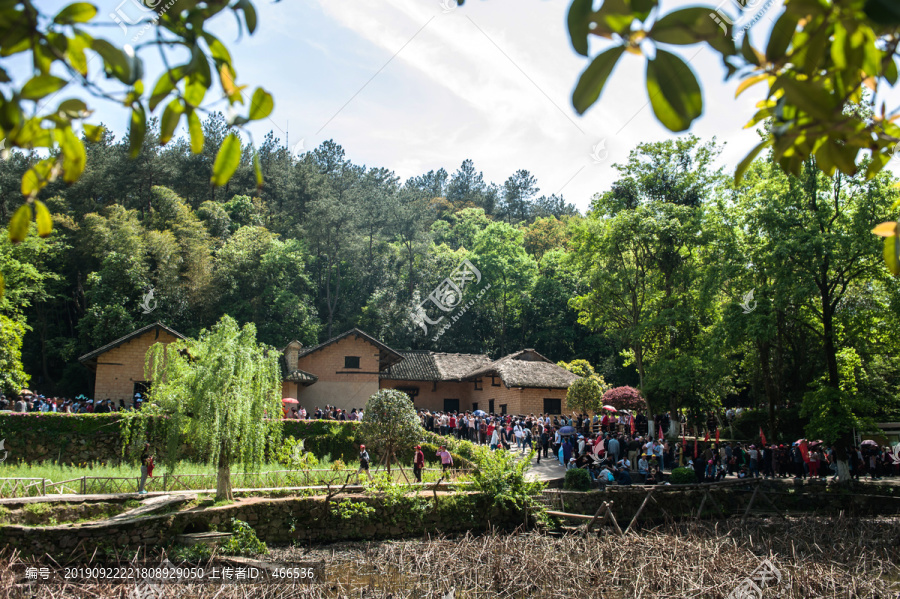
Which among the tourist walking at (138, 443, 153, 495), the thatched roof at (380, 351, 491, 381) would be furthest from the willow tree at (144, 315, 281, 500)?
the thatched roof at (380, 351, 491, 381)

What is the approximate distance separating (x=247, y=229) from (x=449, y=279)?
51.3 feet

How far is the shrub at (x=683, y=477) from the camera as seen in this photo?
58.0ft

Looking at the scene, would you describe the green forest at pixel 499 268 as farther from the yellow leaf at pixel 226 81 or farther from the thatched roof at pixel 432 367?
the yellow leaf at pixel 226 81

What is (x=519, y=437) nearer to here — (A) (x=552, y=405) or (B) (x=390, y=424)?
(B) (x=390, y=424)

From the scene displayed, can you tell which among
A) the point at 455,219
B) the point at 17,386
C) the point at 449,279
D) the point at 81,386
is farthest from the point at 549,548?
the point at 455,219

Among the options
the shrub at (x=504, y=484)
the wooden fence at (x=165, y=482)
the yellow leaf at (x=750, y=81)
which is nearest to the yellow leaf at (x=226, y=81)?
the yellow leaf at (x=750, y=81)

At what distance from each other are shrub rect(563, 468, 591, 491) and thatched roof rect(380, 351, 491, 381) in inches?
754

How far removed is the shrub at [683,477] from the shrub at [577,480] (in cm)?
277

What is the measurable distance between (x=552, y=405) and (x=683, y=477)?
14.3m

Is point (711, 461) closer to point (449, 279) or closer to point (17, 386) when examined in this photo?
point (17, 386)

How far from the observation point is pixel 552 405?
1257 inches

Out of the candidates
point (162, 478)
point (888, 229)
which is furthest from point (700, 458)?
point (888, 229)

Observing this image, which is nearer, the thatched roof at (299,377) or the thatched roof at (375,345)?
the thatched roof at (299,377)

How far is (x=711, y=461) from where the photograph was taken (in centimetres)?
1889
